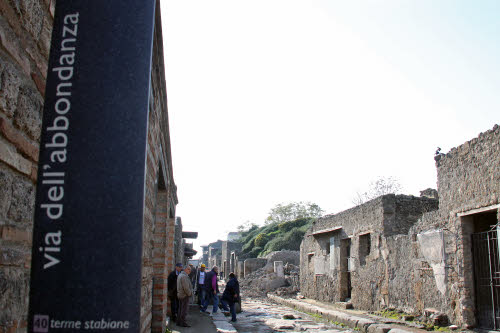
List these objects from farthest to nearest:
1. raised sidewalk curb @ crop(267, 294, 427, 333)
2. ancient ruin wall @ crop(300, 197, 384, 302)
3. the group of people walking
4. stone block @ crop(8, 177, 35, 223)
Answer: ancient ruin wall @ crop(300, 197, 384, 302) < the group of people walking < raised sidewalk curb @ crop(267, 294, 427, 333) < stone block @ crop(8, 177, 35, 223)

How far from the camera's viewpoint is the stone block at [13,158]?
157cm

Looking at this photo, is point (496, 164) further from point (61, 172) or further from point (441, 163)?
point (61, 172)

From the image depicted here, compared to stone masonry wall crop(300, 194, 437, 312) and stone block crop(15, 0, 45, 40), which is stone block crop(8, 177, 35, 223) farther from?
stone masonry wall crop(300, 194, 437, 312)

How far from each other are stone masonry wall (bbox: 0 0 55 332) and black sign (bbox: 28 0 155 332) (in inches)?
2.2

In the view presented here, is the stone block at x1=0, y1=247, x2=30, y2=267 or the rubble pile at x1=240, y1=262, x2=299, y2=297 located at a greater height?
the stone block at x1=0, y1=247, x2=30, y2=267

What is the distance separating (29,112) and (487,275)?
8.69 metres

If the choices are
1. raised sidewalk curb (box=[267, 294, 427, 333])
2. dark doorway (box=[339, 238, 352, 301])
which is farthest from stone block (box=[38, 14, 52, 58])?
dark doorway (box=[339, 238, 352, 301])

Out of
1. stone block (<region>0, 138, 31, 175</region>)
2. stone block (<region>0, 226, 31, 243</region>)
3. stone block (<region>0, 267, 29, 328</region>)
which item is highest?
stone block (<region>0, 138, 31, 175</region>)

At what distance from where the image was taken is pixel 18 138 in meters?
1.67

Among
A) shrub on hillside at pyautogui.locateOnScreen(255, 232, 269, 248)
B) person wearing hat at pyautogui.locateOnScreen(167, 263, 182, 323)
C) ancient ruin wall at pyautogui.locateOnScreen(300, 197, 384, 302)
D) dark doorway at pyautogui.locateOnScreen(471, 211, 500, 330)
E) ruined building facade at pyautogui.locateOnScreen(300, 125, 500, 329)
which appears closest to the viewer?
dark doorway at pyautogui.locateOnScreen(471, 211, 500, 330)

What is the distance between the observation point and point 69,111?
1.77m

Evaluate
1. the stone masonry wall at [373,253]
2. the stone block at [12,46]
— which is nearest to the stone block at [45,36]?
the stone block at [12,46]

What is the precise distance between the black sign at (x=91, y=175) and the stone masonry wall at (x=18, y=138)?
0.06 m

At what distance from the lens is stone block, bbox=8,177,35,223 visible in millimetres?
1635
